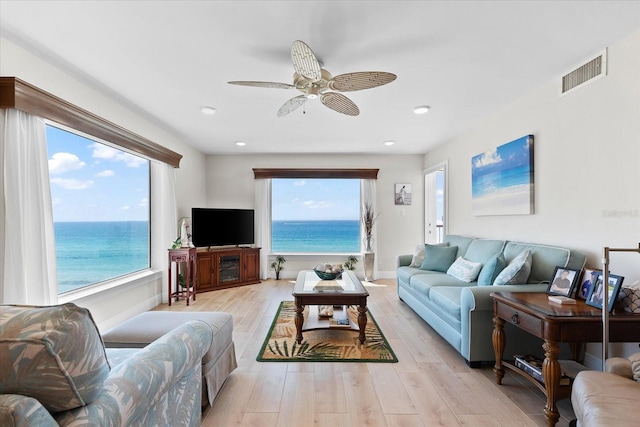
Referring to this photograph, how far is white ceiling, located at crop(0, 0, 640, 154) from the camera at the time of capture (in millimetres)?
1953

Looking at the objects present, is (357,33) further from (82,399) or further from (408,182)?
(408,182)

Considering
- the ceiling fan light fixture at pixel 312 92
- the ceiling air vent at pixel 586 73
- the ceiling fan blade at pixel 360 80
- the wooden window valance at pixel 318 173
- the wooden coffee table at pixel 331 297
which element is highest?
the ceiling air vent at pixel 586 73

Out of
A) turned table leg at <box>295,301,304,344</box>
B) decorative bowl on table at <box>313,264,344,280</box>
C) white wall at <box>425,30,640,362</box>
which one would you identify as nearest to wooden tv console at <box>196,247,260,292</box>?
decorative bowl on table at <box>313,264,344,280</box>

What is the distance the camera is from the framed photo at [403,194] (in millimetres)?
6410

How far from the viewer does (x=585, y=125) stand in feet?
8.53

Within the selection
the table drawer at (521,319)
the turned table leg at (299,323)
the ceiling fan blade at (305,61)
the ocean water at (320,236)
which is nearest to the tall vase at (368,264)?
the turned table leg at (299,323)

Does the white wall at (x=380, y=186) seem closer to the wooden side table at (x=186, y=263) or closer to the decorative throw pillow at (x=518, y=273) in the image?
the wooden side table at (x=186, y=263)

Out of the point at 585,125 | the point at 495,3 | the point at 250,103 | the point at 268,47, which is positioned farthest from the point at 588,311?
the point at 250,103

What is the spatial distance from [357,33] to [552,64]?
5.60ft

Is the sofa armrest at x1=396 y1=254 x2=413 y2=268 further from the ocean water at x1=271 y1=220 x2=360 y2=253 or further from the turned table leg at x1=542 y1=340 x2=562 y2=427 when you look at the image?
the ocean water at x1=271 y1=220 x2=360 y2=253

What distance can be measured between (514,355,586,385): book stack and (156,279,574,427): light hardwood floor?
193 mm

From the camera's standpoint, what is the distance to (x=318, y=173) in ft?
20.6

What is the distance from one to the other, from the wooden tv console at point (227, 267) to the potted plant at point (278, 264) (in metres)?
0.44

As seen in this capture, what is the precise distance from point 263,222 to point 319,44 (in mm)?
4378
